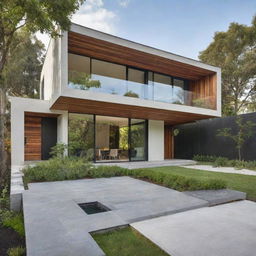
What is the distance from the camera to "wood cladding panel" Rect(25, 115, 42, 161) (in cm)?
952

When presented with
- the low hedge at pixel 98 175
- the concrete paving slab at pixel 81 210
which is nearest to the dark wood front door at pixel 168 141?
the low hedge at pixel 98 175

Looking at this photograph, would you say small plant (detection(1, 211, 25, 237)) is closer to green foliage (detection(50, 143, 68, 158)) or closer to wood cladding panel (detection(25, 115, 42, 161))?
green foliage (detection(50, 143, 68, 158))

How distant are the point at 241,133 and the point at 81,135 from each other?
8429 millimetres

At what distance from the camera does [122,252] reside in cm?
221

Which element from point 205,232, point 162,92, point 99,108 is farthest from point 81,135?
point 205,232

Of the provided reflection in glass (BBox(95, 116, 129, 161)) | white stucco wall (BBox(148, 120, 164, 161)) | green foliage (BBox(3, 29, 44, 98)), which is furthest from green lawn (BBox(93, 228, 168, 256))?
green foliage (BBox(3, 29, 44, 98))

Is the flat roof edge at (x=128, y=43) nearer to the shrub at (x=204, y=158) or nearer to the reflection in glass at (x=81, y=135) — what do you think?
the reflection in glass at (x=81, y=135)

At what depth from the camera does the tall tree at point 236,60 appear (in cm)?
1695

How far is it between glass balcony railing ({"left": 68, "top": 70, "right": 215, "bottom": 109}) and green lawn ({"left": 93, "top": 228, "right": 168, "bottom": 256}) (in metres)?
5.78

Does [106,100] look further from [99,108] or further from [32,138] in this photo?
[32,138]

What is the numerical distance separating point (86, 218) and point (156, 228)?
109 centimetres

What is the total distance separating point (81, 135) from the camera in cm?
935

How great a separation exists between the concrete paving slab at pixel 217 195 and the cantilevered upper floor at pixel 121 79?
4.87 meters

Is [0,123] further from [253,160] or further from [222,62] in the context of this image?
[222,62]
